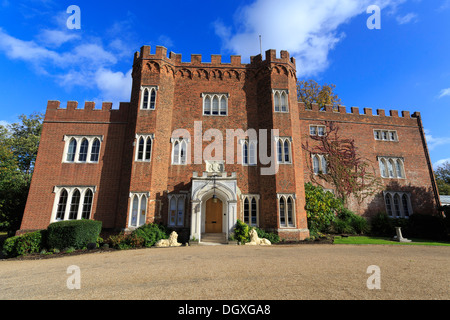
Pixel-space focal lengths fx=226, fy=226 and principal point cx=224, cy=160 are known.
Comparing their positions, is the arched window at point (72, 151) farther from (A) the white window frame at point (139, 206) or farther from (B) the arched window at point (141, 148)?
(A) the white window frame at point (139, 206)

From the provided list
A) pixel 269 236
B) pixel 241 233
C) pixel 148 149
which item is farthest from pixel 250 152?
pixel 148 149

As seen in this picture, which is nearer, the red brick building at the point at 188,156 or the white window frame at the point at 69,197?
the red brick building at the point at 188,156

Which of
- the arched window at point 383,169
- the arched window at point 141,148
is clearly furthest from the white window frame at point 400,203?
the arched window at point 141,148

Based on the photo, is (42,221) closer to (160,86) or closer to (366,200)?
(160,86)

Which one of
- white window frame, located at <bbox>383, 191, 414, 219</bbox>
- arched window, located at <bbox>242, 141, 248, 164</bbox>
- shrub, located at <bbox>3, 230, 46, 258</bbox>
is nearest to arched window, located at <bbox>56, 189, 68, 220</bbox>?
shrub, located at <bbox>3, 230, 46, 258</bbox>

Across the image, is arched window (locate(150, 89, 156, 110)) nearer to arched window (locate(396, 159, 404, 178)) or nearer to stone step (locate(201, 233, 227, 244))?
stone step (locate(201, 233, 227, 244))

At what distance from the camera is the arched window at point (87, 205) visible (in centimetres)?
1564

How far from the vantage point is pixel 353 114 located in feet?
67.9

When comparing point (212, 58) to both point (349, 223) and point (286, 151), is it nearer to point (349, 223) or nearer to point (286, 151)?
point (286, 151)

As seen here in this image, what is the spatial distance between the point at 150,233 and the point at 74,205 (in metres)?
6.83

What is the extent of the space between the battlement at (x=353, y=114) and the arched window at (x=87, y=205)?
18055 mm

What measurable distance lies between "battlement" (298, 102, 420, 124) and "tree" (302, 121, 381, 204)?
3.67 feet
